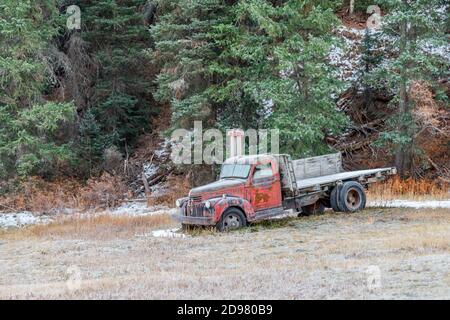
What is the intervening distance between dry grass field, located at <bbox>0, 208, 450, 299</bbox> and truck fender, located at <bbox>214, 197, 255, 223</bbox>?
20.4 inches

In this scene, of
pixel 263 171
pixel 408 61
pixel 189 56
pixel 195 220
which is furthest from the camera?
pixel 189 56

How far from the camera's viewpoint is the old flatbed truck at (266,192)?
1509 cm

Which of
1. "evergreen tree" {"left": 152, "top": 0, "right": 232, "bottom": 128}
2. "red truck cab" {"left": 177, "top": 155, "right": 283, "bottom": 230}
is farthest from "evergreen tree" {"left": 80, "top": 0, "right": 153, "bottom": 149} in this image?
"red truck cab" {"left": 177, "top": 155, "right": 283, "bottom": 230}

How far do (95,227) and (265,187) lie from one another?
201 inches

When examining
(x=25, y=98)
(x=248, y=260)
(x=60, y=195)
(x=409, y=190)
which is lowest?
(x=248, y=260)

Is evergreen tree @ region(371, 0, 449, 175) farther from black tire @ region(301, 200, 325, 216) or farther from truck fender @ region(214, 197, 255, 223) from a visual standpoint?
truck fender @ region(214, 197, 255, 223)

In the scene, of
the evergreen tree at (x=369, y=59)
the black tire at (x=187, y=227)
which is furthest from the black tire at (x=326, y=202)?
the evergreen tree at (x=369, y=59)

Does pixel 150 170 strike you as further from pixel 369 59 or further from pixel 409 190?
pixel 409 190

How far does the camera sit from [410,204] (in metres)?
18.3

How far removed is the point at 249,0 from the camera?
22.1 m

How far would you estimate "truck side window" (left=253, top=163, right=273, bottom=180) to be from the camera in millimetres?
15664

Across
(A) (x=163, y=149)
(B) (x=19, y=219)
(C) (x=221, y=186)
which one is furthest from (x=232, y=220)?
(A) (x=163, y=149)

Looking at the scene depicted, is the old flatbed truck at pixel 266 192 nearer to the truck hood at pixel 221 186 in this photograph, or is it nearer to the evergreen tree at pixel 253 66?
the truck hood at pixel 221 186

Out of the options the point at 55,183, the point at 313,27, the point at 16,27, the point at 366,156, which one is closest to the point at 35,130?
the point at 55,183
